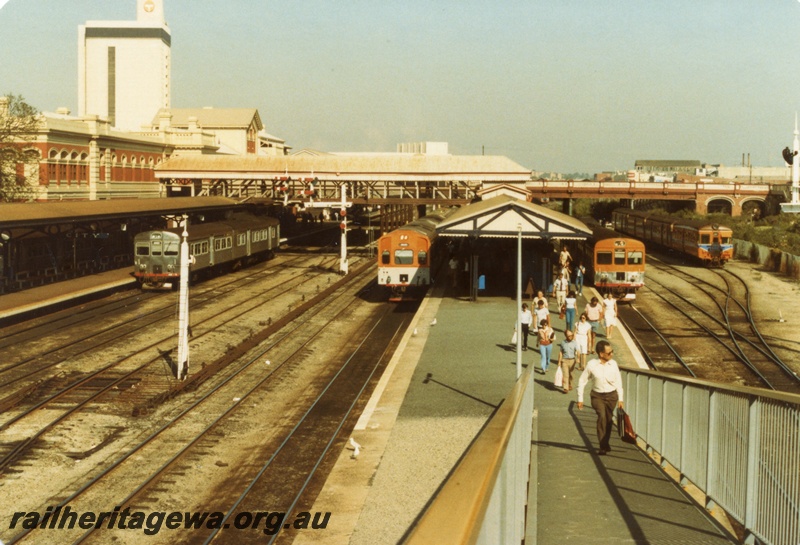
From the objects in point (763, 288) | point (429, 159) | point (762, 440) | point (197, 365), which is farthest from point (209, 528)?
point (429, 159)

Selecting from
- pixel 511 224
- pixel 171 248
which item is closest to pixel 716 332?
pixel 511 224

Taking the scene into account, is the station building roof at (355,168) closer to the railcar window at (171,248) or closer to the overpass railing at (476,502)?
the railcar window at (171,248)

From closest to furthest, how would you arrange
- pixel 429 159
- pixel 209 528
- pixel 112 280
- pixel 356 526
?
pixel 356 526 < pixel 209 528 < pixel 112 280 < pixel 429 159

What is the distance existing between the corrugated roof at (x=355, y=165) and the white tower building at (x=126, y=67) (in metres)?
96.6

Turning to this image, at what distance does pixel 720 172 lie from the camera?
170m

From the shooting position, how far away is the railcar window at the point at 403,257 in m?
40.7

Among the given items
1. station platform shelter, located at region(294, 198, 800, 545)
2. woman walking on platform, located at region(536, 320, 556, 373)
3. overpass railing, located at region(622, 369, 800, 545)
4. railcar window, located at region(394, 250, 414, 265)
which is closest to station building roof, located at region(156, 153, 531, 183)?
railcar window, located at region(394, 250, 414, 265)

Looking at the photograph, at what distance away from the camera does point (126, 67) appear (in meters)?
161

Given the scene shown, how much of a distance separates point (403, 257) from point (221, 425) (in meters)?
21.4

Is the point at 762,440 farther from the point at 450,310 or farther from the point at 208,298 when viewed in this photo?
the point at 208,298

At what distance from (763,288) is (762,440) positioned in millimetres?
43801

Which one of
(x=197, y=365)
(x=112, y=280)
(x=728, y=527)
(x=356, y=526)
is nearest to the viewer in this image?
(x=728, y=527)

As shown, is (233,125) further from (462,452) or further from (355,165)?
(462,452)

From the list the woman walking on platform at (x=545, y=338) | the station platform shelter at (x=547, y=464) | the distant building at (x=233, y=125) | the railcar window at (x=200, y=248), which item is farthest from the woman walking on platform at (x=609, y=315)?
the distant building at (x=233, y=125)
